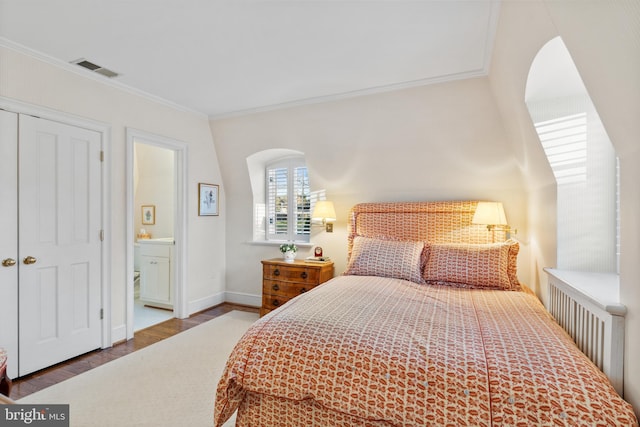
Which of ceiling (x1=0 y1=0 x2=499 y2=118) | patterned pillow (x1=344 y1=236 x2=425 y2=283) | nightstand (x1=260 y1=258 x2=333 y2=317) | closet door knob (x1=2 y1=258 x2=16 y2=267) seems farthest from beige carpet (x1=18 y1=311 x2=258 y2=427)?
ceiling (x1=0 y1=0 x2=499 y2=118)

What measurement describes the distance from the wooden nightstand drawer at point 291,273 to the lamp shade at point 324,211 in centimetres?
60

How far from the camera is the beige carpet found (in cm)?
198

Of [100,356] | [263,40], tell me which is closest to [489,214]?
[263,40]

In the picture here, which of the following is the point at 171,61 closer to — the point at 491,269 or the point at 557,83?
the point at 557,83

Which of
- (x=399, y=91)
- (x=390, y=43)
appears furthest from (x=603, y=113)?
(x=399, y=91)

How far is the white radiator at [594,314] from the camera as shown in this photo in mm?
1308

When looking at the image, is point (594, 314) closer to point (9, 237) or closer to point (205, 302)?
point (9, 237)

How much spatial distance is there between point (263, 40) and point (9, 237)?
2.39 m

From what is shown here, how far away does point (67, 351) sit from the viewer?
2.72m

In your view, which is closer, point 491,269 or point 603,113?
point 603,113

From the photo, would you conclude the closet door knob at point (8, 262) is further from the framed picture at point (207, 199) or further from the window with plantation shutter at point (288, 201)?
the window with plantation shutter at point (288, 201)

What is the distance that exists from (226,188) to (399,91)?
2658 millimetres

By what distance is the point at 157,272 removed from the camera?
423cm

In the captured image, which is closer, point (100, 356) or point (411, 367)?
point (411, 367)
